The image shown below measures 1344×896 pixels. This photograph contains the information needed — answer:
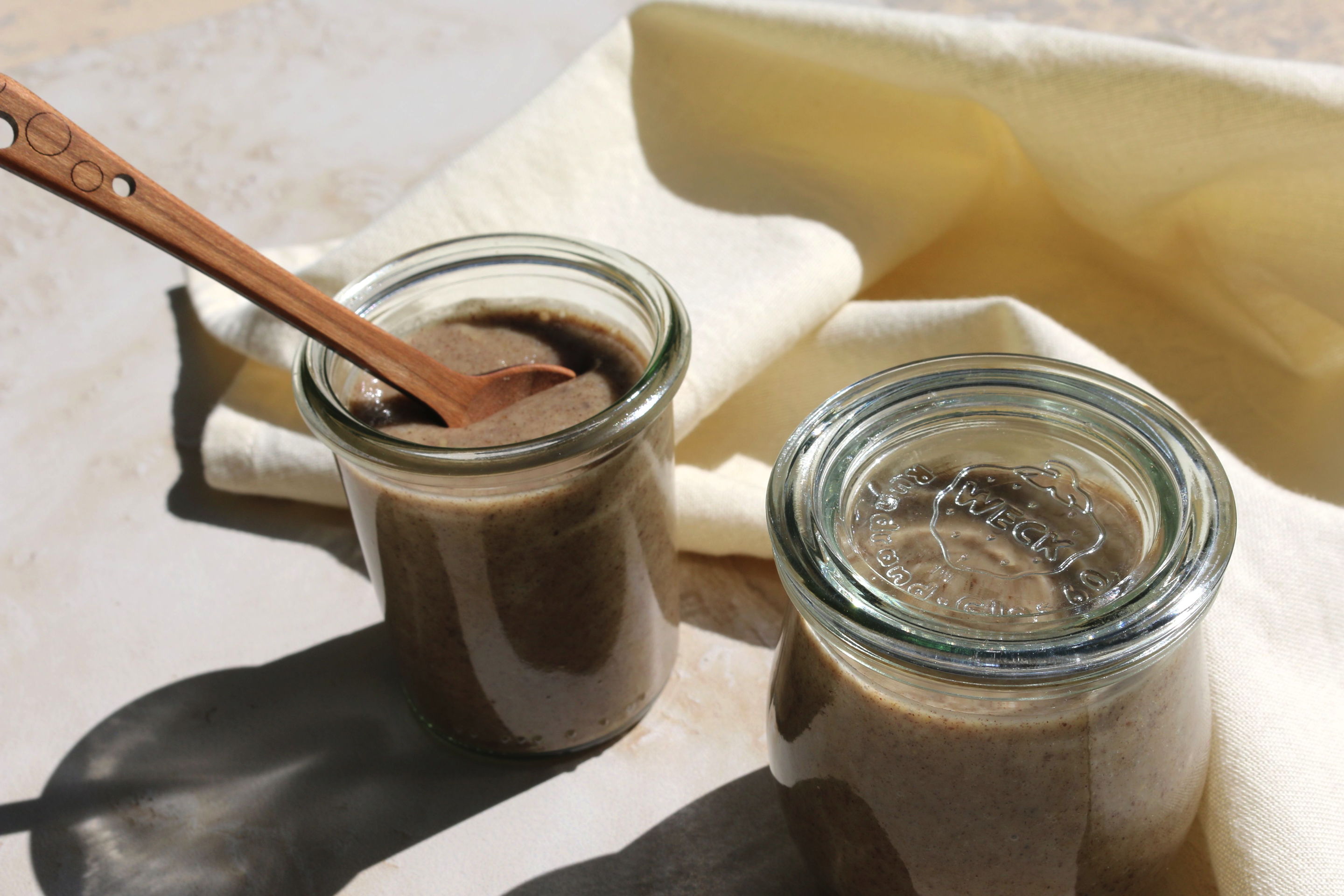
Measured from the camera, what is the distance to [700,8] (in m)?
1.18

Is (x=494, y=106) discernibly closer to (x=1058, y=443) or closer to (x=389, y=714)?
(x=389, y=714)

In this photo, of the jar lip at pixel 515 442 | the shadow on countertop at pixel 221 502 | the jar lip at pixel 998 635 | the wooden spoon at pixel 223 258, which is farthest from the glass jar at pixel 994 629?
the shadow on countertop at pixel 221 502

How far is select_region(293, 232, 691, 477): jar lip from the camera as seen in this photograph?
677mm

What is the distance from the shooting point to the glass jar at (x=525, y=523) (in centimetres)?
71

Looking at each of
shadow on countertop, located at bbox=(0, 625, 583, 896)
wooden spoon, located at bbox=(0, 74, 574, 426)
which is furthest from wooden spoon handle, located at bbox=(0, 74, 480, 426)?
shadow on countertop, located at bbox=(0, 625, 583, 896)

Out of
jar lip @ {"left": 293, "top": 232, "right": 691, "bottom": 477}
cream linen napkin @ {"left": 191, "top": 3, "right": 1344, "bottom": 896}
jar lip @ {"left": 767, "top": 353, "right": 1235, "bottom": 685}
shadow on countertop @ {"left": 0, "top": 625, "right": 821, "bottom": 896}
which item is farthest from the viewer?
cream linen napkin @ {"left": 191, "top": 3, "right": 1344, "bottom": 896}

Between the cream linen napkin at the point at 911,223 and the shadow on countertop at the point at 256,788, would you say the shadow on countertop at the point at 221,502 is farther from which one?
the shadow on countertop at the point at 256,788

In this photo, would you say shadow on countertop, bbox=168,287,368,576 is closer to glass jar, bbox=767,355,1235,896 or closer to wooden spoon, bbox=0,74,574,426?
wooden spoon, bbox=0,74,574,426

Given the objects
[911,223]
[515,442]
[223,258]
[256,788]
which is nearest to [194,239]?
[223,258]

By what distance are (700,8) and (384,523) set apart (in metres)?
0.66

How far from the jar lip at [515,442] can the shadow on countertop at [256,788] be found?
9.8 inches

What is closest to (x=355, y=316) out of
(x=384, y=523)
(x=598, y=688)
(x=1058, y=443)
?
(x=384, y=523)

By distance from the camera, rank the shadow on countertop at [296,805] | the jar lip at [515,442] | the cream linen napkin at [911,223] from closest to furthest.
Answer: the jar lip at [515,442] → the shadow on countertop at [296,805] → the cream linen napkin at [911,223]

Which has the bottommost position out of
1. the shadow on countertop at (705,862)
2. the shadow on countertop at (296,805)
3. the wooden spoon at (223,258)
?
the shadow on countertop at (705,862)
